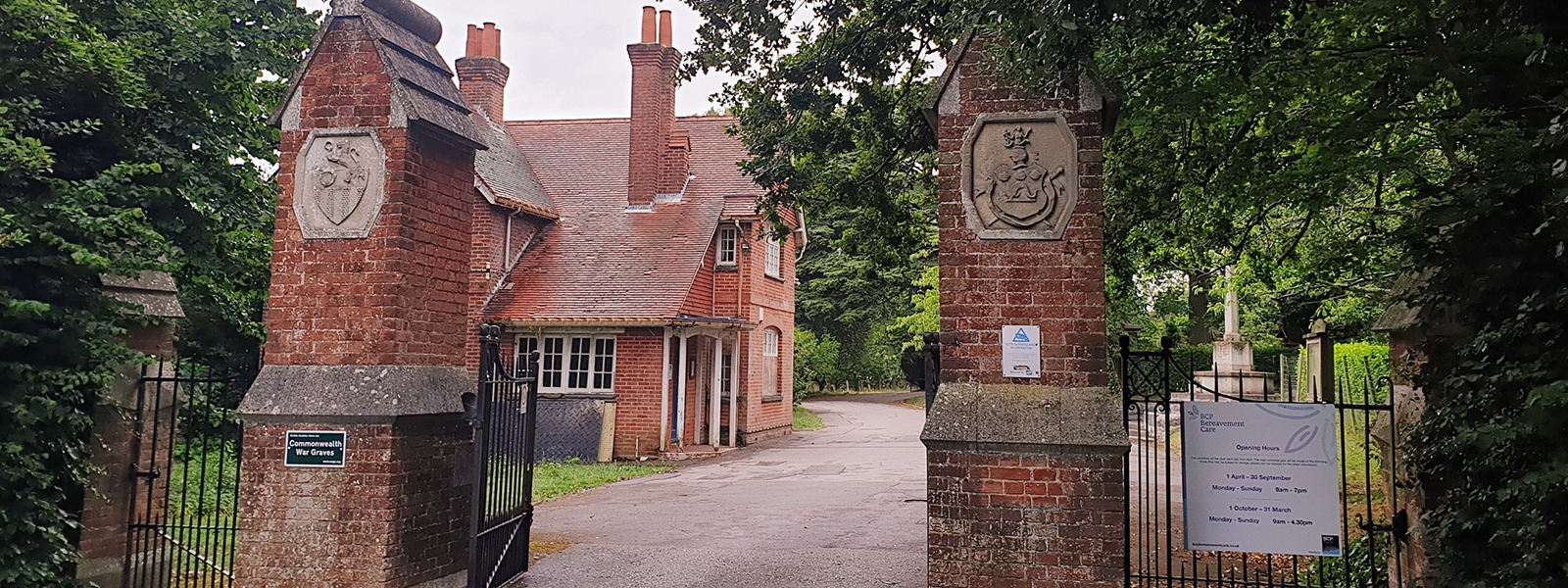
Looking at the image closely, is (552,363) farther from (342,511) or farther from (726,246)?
(342,511)

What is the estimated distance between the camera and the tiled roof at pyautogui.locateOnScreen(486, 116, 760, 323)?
59.9 ft

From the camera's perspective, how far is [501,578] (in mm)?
7379

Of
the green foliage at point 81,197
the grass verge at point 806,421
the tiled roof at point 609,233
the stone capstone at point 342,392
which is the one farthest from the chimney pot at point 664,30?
the stone capstone at point 342,392

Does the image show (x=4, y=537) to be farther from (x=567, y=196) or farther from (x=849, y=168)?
(x=567, y=196)

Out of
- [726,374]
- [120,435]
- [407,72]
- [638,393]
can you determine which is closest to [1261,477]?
[407,72]

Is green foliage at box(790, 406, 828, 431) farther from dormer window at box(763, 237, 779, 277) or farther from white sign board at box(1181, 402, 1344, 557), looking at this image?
white sign board at box(1181, 402, 1344, 557)

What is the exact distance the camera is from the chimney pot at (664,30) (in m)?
21.1

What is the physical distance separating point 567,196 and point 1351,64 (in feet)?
58.8

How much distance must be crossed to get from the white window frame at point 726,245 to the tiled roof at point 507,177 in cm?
366

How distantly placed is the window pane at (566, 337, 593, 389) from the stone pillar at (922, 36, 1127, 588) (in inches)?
556

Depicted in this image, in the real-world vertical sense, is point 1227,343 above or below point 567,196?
below

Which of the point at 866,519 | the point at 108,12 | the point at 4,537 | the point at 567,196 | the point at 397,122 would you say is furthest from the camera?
the point at 567,196

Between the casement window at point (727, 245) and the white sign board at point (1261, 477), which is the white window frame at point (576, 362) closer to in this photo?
the casement window at point (727, 245)

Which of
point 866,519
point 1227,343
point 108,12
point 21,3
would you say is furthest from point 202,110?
point 1227,343
